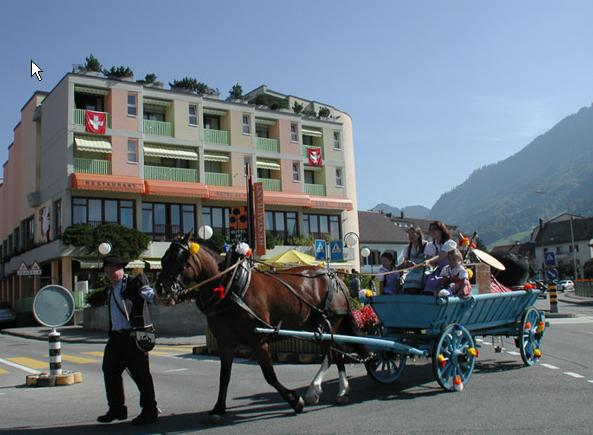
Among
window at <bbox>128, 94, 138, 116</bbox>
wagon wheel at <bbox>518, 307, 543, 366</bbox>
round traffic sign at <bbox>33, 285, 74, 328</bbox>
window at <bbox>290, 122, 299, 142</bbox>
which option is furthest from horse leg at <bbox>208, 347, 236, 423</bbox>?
window at <bbox>290, 122, 299, 142</bbox>

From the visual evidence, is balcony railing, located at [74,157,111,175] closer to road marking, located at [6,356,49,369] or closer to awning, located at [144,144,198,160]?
awning, located at [144,144,198,160]

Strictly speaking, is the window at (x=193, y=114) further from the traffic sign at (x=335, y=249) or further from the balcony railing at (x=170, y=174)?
the traffic sign at (x=335, y=249)

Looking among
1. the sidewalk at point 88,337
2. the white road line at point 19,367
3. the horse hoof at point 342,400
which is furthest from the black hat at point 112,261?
the sidewalk at point 88,337

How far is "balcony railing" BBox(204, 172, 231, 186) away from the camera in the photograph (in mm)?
42250

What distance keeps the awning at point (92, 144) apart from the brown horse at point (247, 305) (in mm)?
31188

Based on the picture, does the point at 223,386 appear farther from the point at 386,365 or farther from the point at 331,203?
the point at 331,203

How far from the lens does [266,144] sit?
45.7 metres

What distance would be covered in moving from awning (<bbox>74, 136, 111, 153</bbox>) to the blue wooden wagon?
3067cm

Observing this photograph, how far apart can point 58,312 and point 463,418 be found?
7.31 m

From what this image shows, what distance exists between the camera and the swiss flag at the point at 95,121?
1455 inches

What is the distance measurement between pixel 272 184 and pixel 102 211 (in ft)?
42.0

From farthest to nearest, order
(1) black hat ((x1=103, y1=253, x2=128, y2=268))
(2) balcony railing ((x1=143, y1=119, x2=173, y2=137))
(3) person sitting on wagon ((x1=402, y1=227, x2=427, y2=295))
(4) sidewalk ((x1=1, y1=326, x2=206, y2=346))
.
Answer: (2) balcony railing ((x1=143, y1=119, x2=173, y2=137))
(4) sidewalk ((x1=1, y1=326, x2=206, y2=346))
(3) person sitting on wagon ((x1=402, y1=227, x2=427, y2=295))
(1) black hat ((x1=103, y1=253, x2=128, y2=268))

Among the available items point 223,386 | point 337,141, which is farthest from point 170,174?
point 223,386

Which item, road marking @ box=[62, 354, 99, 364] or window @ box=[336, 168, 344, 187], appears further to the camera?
window @ box=[336, 168, 344, 187]
